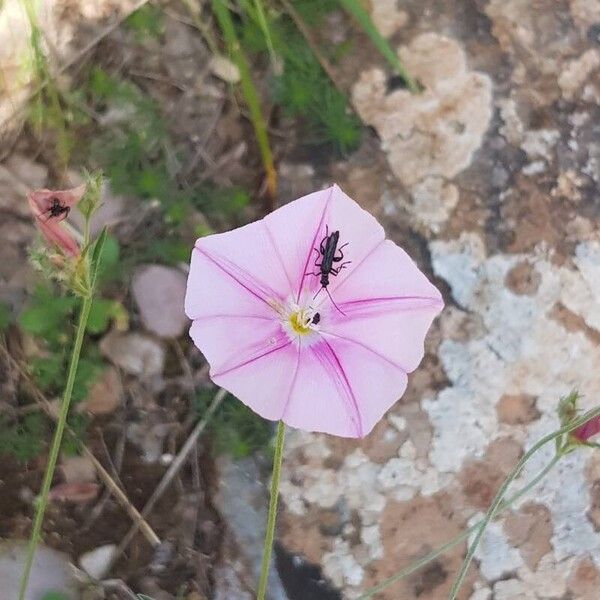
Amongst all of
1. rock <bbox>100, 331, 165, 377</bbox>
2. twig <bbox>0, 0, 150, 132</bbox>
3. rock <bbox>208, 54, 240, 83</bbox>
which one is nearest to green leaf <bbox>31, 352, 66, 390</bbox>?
rock <bbox>100, 331, 165, 377</bbox>

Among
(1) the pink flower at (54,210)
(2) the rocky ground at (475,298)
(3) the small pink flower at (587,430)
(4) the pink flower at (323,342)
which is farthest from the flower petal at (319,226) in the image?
(2) the rocky ground at (475,298)

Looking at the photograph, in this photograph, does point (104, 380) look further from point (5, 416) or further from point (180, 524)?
point (180, 524)

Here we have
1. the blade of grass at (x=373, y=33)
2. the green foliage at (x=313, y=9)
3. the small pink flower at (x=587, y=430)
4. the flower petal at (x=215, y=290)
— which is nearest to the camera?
the flower petal at (x=215, y=290)

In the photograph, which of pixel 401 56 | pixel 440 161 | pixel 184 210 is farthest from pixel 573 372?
pixel 184 210

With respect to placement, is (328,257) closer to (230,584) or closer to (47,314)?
(47,314)

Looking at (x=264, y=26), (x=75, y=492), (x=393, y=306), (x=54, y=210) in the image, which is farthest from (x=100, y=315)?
(x=393, y=306)

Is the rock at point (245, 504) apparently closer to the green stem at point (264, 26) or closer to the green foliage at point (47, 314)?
the green foliage at point (47, 314)

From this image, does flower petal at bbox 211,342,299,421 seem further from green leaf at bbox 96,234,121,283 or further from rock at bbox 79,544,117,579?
rock at bbox 79,544,117,579
